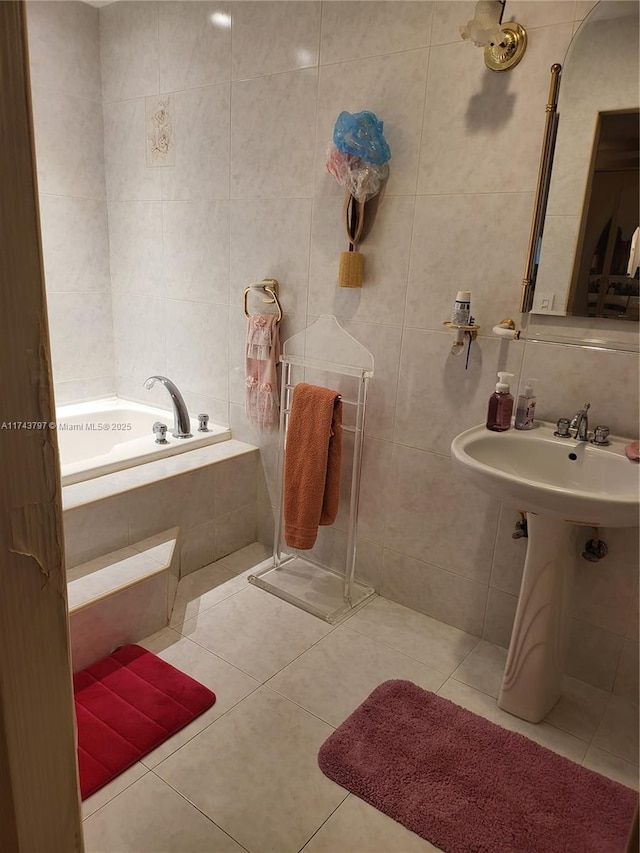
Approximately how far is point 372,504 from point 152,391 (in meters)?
1.43

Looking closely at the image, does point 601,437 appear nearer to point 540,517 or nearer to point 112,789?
point 540,517

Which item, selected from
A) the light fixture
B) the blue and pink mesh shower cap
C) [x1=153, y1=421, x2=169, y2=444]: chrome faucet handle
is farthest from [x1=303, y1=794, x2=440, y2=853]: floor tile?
the light fixture

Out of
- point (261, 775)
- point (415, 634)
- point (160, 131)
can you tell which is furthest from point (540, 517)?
point (160, 131)

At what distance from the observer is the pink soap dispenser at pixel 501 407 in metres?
1.85

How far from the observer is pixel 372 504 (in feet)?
7.86

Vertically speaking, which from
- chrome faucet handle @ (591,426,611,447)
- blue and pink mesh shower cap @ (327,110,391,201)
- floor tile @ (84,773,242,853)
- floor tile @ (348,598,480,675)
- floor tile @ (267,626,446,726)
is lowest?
floor tile @ (84,773,242,853)

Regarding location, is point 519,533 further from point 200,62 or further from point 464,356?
point 200,62

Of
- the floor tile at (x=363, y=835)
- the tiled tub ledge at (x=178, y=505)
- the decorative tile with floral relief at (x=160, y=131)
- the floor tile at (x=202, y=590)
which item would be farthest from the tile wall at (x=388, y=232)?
the floor tile at (x=363, y=835)

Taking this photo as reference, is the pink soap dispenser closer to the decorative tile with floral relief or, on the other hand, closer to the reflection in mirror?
the reflection in mirror

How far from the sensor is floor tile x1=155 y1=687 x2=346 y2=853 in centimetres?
145

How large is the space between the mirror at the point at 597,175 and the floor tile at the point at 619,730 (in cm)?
126

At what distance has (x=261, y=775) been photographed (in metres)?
1.59

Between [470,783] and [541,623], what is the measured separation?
0.49m

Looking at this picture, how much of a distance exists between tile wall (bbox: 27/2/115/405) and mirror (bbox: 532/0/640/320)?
2.18 metres
